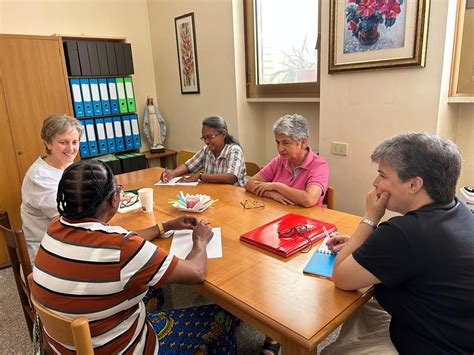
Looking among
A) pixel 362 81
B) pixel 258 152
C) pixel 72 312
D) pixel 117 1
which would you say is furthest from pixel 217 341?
pixel 117 1

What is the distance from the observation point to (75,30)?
3.53 metres

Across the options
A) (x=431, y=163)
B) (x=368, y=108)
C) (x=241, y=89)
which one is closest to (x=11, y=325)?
(x=431, y=163)

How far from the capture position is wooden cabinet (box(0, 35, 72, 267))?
2799 mm

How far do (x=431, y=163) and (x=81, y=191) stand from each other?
1003mm

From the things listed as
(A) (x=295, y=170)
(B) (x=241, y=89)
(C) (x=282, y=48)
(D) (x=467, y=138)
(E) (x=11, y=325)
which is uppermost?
(C) (x=282, y=48)

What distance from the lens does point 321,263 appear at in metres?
1.21

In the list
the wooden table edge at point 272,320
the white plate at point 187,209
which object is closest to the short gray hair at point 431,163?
the wooden table edge at point 272,320

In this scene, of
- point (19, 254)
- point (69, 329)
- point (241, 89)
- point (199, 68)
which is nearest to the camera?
point (69, 329)

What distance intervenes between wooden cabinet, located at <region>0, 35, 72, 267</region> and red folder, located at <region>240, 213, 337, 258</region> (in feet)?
7.97

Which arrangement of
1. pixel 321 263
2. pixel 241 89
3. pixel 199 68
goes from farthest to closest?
pixel 199 68, pixel 241 89, pixel 321 263

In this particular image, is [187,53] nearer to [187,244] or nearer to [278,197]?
[278,197]

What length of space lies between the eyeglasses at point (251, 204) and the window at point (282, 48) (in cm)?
140

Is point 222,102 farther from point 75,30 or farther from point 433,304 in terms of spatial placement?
point 433,304

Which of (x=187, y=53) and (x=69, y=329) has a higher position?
(x=187, y=53)
